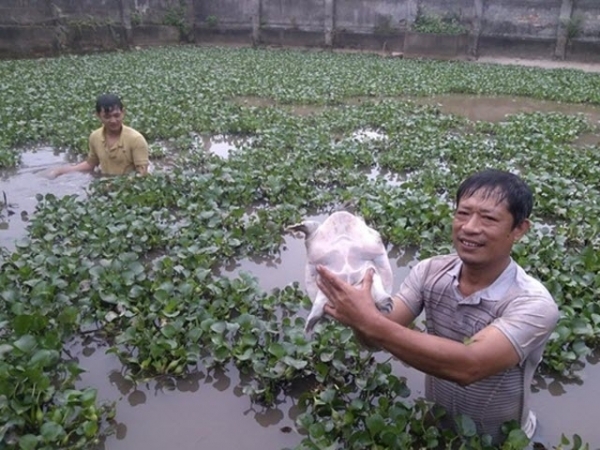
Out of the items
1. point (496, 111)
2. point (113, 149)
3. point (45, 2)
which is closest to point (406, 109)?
point (496, 111)

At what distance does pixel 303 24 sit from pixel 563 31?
1071 cm

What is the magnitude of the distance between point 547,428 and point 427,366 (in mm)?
1450

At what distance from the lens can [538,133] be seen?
9352mm

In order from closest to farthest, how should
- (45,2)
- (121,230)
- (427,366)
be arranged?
(427,366) < (121,230) < (45,2)

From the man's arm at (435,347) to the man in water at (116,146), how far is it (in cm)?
455

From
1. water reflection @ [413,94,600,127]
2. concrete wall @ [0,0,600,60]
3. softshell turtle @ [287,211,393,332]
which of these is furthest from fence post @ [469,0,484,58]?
softshell turtle @ [287,211,393,332]

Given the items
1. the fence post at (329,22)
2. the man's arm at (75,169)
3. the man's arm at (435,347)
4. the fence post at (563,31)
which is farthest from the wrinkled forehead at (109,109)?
the fence post at (563,31)

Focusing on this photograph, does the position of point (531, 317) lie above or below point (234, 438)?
above

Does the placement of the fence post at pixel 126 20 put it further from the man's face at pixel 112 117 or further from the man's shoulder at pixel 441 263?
the man's shoulder at pixel 441 263

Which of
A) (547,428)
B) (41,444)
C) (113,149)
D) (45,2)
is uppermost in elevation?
(45,2)

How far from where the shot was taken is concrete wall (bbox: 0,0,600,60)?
64.8 ft

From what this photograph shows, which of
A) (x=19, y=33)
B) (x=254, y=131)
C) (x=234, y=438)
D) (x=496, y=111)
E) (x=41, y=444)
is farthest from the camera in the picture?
(x=19, y=33)

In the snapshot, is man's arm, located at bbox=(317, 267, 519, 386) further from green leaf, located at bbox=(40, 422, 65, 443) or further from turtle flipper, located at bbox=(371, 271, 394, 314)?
green leaf, located at bbox=(40, 422, 65, 443)

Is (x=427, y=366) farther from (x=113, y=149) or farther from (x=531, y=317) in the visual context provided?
(x=113, y=149)
